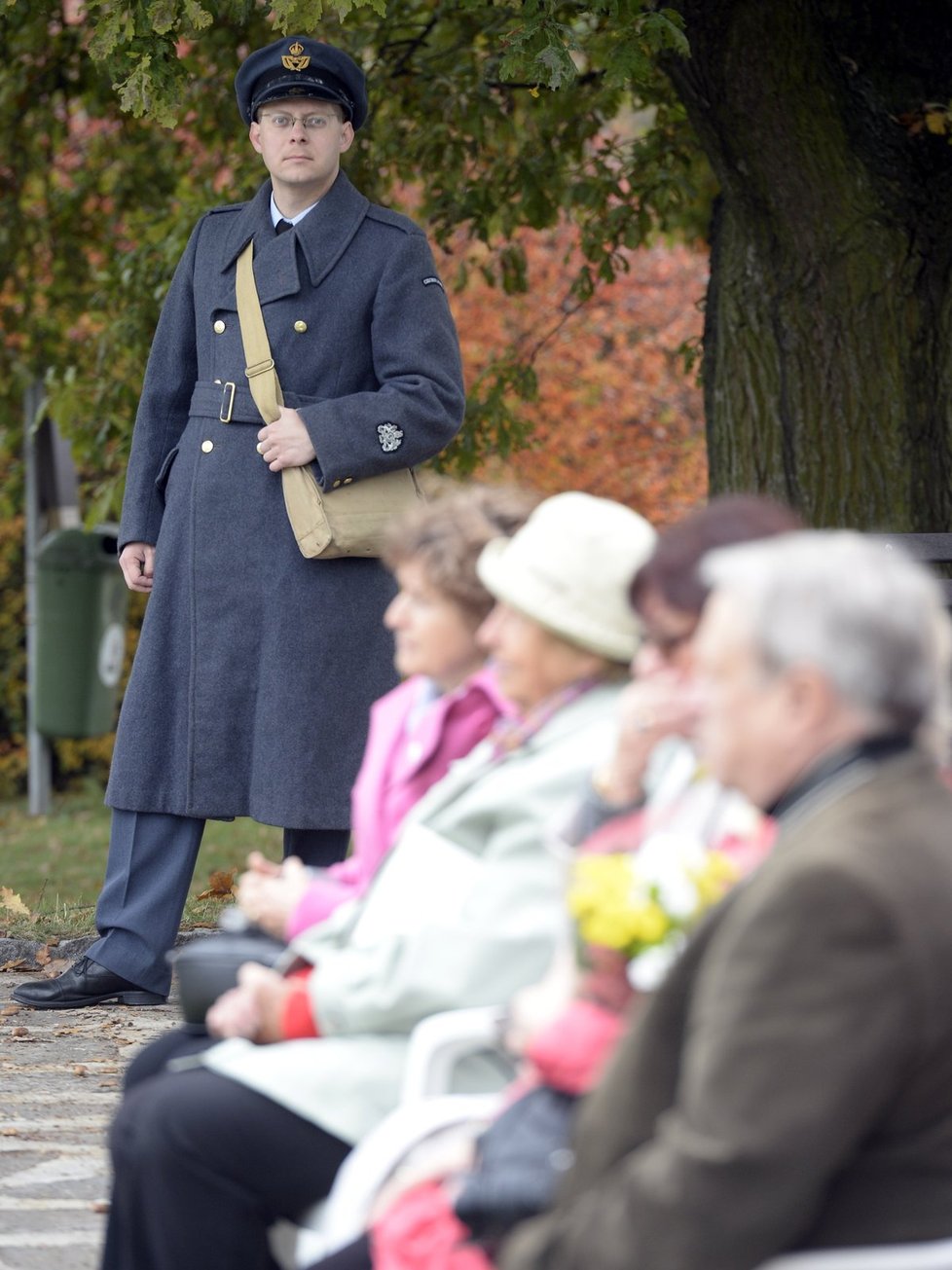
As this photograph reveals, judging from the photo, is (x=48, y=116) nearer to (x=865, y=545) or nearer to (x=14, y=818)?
(x=14, y=818)

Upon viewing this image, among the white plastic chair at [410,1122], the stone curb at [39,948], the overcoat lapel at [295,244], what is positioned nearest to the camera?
the white plastic chair at [410,1122]

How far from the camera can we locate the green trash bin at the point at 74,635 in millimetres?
13062

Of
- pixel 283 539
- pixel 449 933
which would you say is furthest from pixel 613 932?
pixel 283 539

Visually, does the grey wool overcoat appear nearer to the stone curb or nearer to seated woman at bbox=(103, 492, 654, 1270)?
the stone curb

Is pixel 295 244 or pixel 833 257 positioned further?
pixel 833 257

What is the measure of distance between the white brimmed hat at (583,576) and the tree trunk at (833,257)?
440cm

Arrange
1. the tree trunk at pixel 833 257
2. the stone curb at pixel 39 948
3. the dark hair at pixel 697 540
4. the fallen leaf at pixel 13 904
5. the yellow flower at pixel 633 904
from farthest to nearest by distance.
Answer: the tree trunk at pixel 833 257
the fallen leaf at pixel 13 904
the stone curb at pixel 39 948
the dark hair at pixel 697 540
the yellow flower at pixel 633 904

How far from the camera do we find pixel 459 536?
2.99 metres

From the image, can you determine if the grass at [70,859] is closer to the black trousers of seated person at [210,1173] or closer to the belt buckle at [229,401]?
the belt buckle at [229,401]

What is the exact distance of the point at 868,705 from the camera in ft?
6.12

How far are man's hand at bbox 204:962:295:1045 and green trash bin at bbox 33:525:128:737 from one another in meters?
10.5

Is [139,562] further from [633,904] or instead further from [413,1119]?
[633,904]

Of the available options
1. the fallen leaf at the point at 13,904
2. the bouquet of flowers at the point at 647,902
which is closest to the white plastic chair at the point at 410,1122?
the bouquet of flowers at the point at 647,902

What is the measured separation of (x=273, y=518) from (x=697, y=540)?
2793 millimetres
